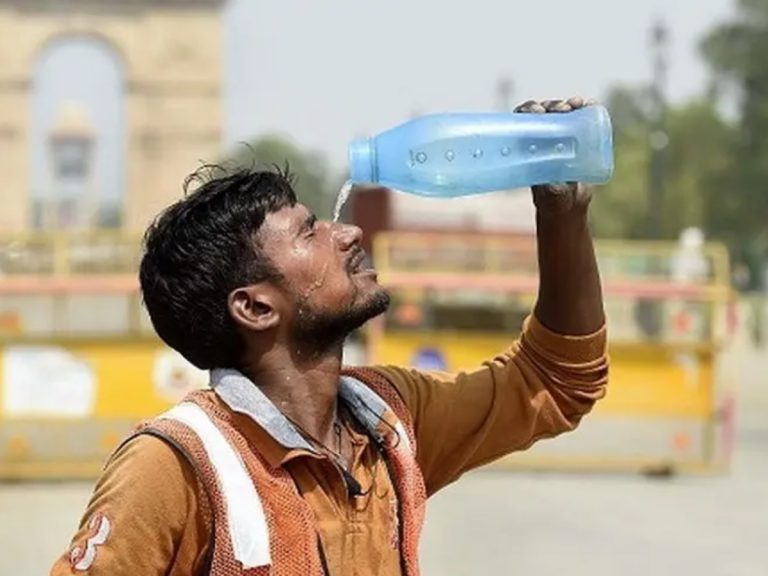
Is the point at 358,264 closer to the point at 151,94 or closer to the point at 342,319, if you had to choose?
the point at 342,319

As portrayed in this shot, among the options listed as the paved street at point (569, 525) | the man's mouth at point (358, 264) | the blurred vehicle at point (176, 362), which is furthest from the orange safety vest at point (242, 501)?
the blurred vehicle at point (176, 362)

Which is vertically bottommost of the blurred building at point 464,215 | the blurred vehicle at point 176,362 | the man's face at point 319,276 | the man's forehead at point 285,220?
the blurred building at point 464,215

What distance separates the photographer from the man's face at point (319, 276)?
267 centimetres

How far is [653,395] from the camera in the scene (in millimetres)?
12477

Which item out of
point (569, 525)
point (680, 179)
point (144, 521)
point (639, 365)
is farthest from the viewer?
point (680, 179)

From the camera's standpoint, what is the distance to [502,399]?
300 centimetres

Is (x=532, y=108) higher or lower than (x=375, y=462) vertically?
higher

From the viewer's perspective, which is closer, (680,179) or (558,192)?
(558,192)

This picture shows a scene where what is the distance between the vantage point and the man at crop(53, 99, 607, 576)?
2.47 m

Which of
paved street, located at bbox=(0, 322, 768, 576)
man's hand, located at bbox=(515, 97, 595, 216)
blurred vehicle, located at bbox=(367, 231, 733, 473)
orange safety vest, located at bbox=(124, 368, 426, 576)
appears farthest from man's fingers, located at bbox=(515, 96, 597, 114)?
blurred vehicle, located at bbox=(367, 231, 733, 473)

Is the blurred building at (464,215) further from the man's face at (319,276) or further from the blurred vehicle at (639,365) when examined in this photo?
the man's face at (319,276)

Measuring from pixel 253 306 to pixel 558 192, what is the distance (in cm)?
57

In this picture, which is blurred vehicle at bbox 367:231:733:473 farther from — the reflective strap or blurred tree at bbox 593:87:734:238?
blurred tree at bbox 593:87:734:238

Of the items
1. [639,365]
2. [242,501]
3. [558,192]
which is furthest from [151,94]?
[242,501]
